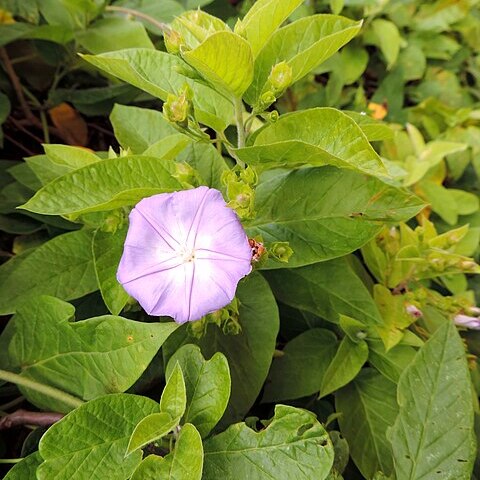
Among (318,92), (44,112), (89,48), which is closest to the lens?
(89,48)

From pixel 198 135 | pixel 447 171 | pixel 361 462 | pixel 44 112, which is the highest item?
pixel 198 135

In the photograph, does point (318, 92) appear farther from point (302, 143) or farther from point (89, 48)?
point (302, 143)

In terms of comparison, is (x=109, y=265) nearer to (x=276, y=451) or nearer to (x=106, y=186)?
(x=106, y=186)

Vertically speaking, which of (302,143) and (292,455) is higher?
(302,143)

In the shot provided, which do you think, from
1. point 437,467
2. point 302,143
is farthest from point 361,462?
point 302,143

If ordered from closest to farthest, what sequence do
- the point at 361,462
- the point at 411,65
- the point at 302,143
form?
the point at 302,143 → the point at 361,462 → the point at 411,65

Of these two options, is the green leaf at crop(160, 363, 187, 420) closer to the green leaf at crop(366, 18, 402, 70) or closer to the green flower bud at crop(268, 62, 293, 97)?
the green flower bud at crop(268, 62, 293, 97)
